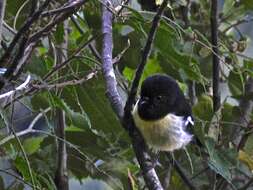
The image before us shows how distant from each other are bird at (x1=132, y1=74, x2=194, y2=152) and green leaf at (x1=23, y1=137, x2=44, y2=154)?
392 mm

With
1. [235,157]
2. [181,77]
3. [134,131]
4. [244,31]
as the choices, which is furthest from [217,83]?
[244,31]

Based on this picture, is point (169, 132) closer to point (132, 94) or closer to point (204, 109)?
point (204, 109)

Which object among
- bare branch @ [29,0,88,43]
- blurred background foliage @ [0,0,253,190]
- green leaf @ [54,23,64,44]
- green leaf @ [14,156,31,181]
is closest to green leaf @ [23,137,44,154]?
blurred background foliage @ [0,0,253,190]

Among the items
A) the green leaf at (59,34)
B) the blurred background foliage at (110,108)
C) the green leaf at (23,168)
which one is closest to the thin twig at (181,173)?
the blurred background foliage at (110,108)

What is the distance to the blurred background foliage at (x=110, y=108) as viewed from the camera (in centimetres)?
166

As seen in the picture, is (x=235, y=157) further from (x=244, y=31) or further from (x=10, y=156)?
(x=244, y=31)

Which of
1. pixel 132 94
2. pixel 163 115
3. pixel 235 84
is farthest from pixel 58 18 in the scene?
pixel 235 84

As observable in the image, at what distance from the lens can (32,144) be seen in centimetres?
210

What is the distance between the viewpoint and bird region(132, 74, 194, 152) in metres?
1.79

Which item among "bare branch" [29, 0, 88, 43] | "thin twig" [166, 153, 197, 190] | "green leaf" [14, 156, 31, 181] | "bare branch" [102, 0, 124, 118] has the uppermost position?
"bare branch" [29, 0, 88, 43]

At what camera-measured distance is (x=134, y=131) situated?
1.68m

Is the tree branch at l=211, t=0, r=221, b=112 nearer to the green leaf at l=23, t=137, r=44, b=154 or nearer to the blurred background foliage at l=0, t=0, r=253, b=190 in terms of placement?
the blurred background foliage at l=0, t=0, r=253, b=190

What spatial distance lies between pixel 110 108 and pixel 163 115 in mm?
181

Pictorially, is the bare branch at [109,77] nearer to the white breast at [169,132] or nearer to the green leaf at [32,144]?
the white breast at [169,132]
